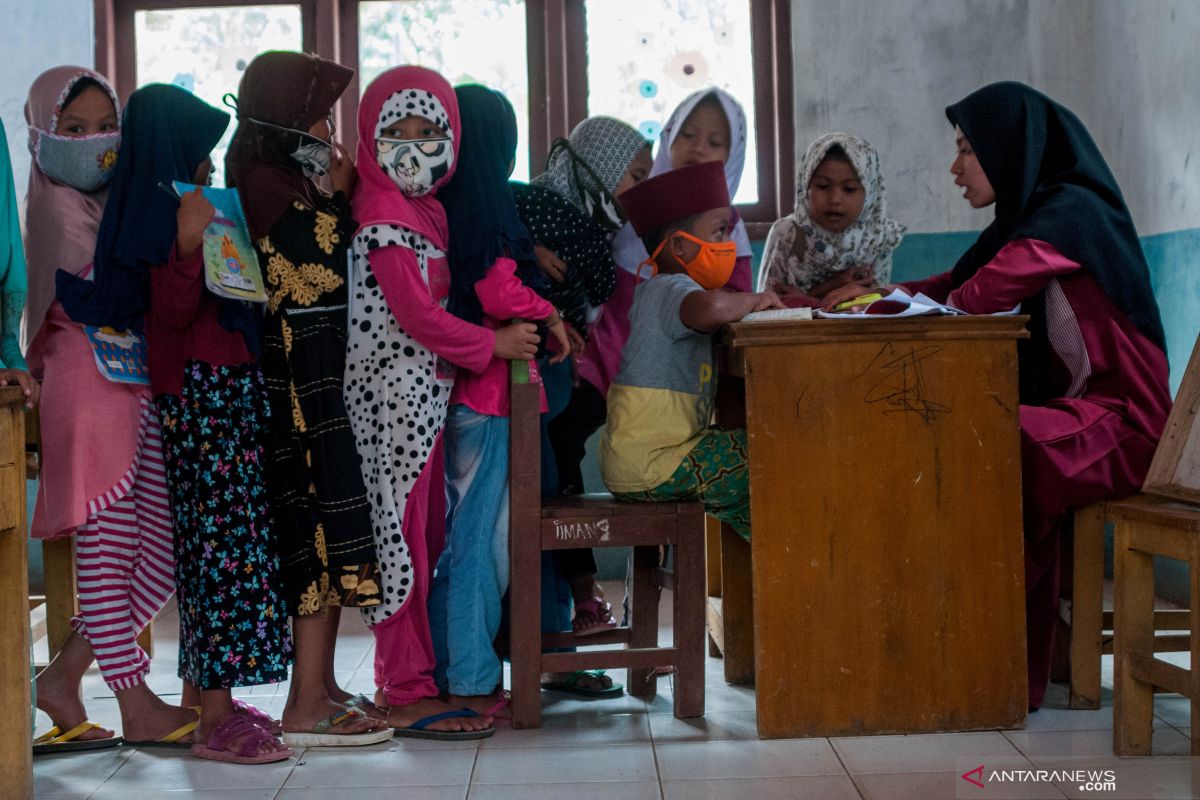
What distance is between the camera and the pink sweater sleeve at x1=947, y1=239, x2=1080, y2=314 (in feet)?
8.97

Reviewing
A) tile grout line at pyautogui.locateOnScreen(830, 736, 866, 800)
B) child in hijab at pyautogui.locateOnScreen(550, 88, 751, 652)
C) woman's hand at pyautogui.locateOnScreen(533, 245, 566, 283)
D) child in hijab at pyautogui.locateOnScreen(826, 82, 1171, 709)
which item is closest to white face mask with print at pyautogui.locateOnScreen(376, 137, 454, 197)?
woman's hand at pyautogui.locateOnScreen(533, 245, 566, 283)

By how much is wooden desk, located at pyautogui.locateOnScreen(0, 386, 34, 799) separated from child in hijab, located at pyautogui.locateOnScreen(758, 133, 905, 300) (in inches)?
76.0

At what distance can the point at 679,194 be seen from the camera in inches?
109

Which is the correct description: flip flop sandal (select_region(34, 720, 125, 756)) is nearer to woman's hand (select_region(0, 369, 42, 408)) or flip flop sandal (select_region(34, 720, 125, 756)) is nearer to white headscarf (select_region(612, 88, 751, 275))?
woman's hand (select_region(0, 369, 42, 408))

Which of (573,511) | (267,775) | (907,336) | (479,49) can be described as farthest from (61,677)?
(479,49)

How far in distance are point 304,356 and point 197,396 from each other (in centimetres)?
23

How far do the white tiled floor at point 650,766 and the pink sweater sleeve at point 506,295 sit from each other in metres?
0.93

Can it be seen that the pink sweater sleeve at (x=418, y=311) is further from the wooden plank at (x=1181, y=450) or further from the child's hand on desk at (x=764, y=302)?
the wooden plank at (x=1181, y=450)

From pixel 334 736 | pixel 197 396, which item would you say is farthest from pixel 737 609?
pixel 197 396

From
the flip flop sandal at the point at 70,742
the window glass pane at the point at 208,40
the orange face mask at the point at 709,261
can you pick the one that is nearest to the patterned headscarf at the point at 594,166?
the orange face mask at the point at 709,261

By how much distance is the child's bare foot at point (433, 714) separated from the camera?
2.61 metres

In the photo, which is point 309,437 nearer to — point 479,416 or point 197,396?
point 197,396

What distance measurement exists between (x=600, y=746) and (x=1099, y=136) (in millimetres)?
3068

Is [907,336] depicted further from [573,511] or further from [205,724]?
[205,724]
